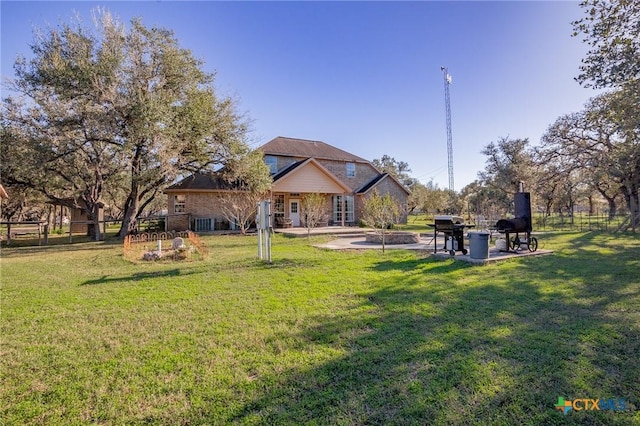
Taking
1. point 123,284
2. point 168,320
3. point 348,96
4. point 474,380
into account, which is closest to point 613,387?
point 474,380

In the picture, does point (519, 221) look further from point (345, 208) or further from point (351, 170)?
point (351, 170)

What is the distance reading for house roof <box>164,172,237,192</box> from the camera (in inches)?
781

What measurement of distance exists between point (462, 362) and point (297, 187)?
19.5 meters

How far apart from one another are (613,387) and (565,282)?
4.68m

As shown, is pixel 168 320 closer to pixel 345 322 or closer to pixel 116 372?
pixel 116 372

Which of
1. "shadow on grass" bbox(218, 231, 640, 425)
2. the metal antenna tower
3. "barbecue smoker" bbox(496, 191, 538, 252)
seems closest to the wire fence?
the metal antenna tower

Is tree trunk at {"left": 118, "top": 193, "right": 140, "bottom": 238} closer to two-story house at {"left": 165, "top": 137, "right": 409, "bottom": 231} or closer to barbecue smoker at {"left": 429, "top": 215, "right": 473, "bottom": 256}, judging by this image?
two-story house at {"left": 165, "top": 137, "right": 409, "bottom": 231}

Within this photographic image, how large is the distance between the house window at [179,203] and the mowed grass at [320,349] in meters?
13.5

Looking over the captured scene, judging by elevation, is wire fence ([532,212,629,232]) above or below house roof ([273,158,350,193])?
below

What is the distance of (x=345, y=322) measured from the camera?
442 centimetres

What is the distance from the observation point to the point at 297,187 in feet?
72.7

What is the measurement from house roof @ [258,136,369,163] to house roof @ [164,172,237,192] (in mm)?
5003

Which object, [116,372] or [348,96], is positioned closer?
[116,372]

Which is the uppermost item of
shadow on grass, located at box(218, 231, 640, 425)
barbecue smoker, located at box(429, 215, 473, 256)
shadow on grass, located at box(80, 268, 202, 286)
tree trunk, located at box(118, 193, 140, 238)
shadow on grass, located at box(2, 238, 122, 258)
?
tree trunk, located at box(118, 193, 140, 238)
